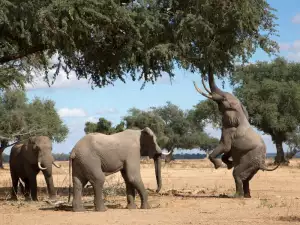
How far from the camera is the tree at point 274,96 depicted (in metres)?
47.2

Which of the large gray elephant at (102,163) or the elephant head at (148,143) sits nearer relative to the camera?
the large gray elephant at (102,163)

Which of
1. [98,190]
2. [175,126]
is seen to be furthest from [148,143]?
[175,126]

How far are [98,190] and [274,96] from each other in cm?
3584

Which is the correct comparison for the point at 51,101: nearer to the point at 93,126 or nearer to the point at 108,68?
the point at 93,126

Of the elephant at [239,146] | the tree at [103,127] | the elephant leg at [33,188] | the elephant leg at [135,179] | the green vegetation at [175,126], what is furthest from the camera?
the green vegetation at [175,126]

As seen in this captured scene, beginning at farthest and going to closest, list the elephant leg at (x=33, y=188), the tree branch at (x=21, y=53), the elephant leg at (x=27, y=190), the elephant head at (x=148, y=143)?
the tree branch at (x=21, y=53) → the elephant leg at (x=27, y=190) → the elephant leg at (x=33, y=188) → the elephant head at (x=148, y=143)

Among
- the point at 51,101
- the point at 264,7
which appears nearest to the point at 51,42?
the point at 264,7

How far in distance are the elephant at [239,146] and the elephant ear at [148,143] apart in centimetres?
254

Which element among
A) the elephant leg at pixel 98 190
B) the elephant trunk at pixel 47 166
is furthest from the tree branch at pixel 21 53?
the elephant leg at pixel 98 190

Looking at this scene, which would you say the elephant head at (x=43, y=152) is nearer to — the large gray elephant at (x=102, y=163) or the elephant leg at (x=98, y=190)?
the large gray elephant at (x=102, y=163)

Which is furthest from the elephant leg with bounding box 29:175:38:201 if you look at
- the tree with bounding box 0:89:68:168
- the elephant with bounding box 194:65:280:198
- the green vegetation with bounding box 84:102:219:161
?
the green vegetation with bounding box 84:102:219:161

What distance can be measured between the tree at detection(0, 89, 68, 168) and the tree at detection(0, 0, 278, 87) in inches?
1505

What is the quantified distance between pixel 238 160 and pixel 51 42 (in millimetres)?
5515

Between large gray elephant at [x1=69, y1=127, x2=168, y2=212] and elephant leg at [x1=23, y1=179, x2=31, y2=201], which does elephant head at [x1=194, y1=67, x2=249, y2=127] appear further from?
elephant leg at [x1=23, y1=179, x2=31, y2=201]
